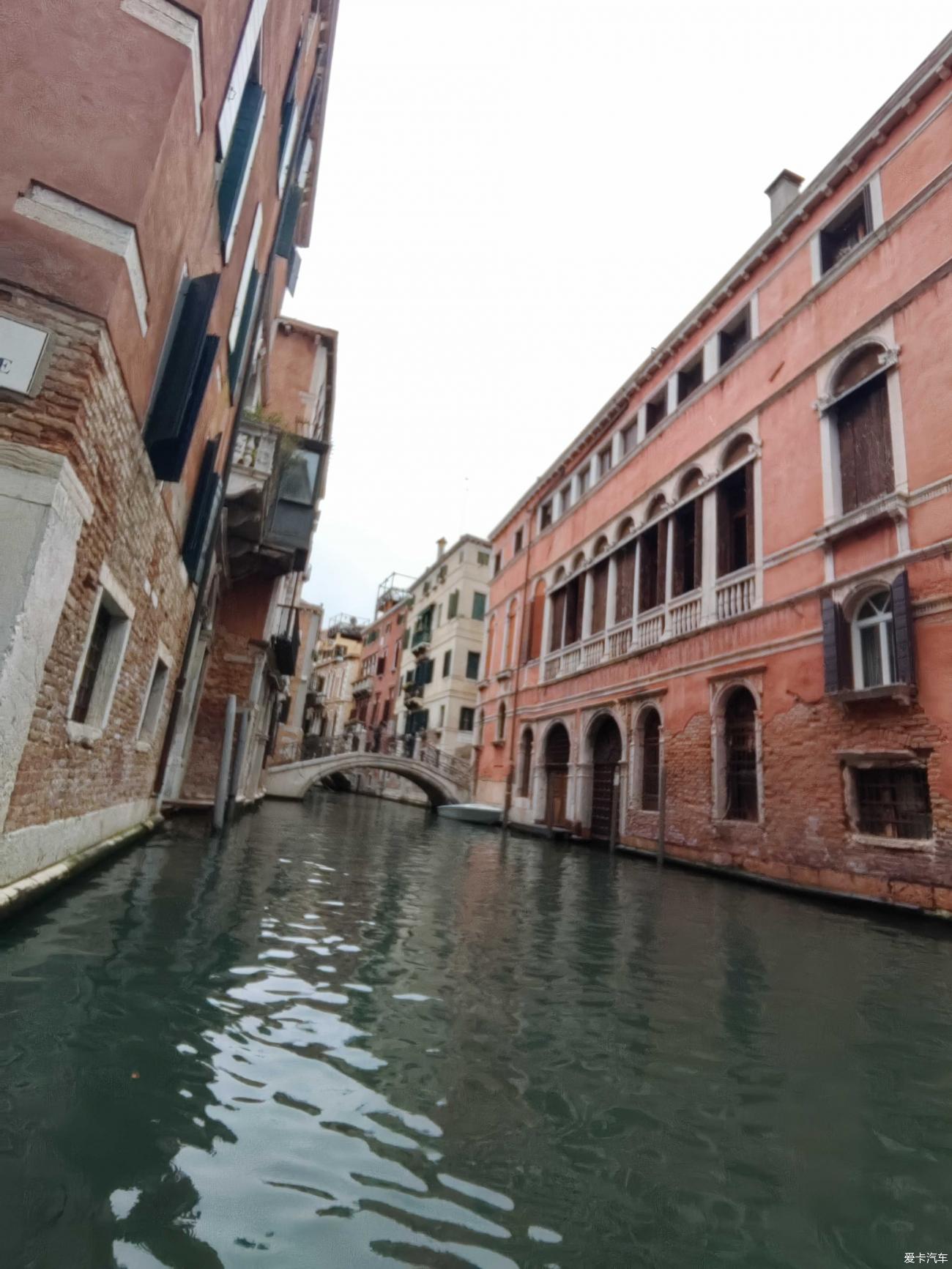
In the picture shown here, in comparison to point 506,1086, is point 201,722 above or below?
above

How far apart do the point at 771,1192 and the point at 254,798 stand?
649 inches

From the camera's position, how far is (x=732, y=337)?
13398mm

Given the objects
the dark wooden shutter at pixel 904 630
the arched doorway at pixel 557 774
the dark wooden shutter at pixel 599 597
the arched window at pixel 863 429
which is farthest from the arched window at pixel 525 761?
the dark wooden shutter at pixel 904 630

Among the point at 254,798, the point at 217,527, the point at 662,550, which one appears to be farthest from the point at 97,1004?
the point at 254,798

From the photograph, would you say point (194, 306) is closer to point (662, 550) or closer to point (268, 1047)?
point (268, 1047)

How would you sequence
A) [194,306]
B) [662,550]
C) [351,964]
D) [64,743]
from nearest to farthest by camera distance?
[351,964]
[64,743]
[194,306]
[662,550]

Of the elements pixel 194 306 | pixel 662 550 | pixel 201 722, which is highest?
pixel 662 550

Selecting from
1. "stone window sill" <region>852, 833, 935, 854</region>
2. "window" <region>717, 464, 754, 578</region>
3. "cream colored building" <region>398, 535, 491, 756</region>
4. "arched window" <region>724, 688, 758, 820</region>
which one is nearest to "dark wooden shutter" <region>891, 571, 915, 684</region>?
"stone window sill" <region>852, 833, 935, 854</region>

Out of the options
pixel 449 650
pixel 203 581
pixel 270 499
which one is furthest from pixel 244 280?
pixel 449 650

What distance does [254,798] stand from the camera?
1703 cm

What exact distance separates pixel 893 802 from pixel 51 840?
8222 millimetres

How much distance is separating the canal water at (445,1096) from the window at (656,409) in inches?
496

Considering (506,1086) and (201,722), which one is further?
(201,722)

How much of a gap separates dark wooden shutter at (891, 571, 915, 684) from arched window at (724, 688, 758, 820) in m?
2.82
